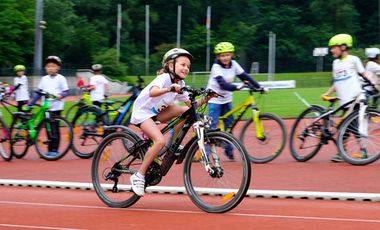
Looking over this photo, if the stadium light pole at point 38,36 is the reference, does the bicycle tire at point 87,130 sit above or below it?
below

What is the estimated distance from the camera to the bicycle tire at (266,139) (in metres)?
12.2

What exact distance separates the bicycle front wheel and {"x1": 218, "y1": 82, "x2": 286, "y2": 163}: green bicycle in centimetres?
407

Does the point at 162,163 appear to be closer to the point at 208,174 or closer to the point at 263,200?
the point at 208,174

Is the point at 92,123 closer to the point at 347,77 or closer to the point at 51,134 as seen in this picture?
the point at 51,134

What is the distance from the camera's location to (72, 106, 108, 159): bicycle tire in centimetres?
1418

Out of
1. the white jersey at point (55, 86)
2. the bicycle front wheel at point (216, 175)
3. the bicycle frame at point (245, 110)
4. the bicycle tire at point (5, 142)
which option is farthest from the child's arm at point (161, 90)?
the bicycle tire at point (5, 142)

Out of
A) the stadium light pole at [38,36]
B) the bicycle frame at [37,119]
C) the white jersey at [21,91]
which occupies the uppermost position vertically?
the stadium light pole at [38,36]

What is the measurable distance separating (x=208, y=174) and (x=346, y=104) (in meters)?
4.37

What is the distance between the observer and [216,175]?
809 cm

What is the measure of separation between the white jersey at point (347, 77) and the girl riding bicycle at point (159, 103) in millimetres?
4070

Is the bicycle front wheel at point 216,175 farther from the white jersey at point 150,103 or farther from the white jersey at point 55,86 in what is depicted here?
the white jersey at point 55,86

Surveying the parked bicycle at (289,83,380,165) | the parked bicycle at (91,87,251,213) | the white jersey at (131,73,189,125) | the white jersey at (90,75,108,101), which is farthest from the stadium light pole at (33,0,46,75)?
the white jersey at (131,73,189,125)

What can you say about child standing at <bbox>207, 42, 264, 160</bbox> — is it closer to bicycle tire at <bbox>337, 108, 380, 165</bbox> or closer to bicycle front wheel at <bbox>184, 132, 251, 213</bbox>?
bicycle tire at <bbox>337, 108, 380, 165</bbox>

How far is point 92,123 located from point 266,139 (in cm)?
363
